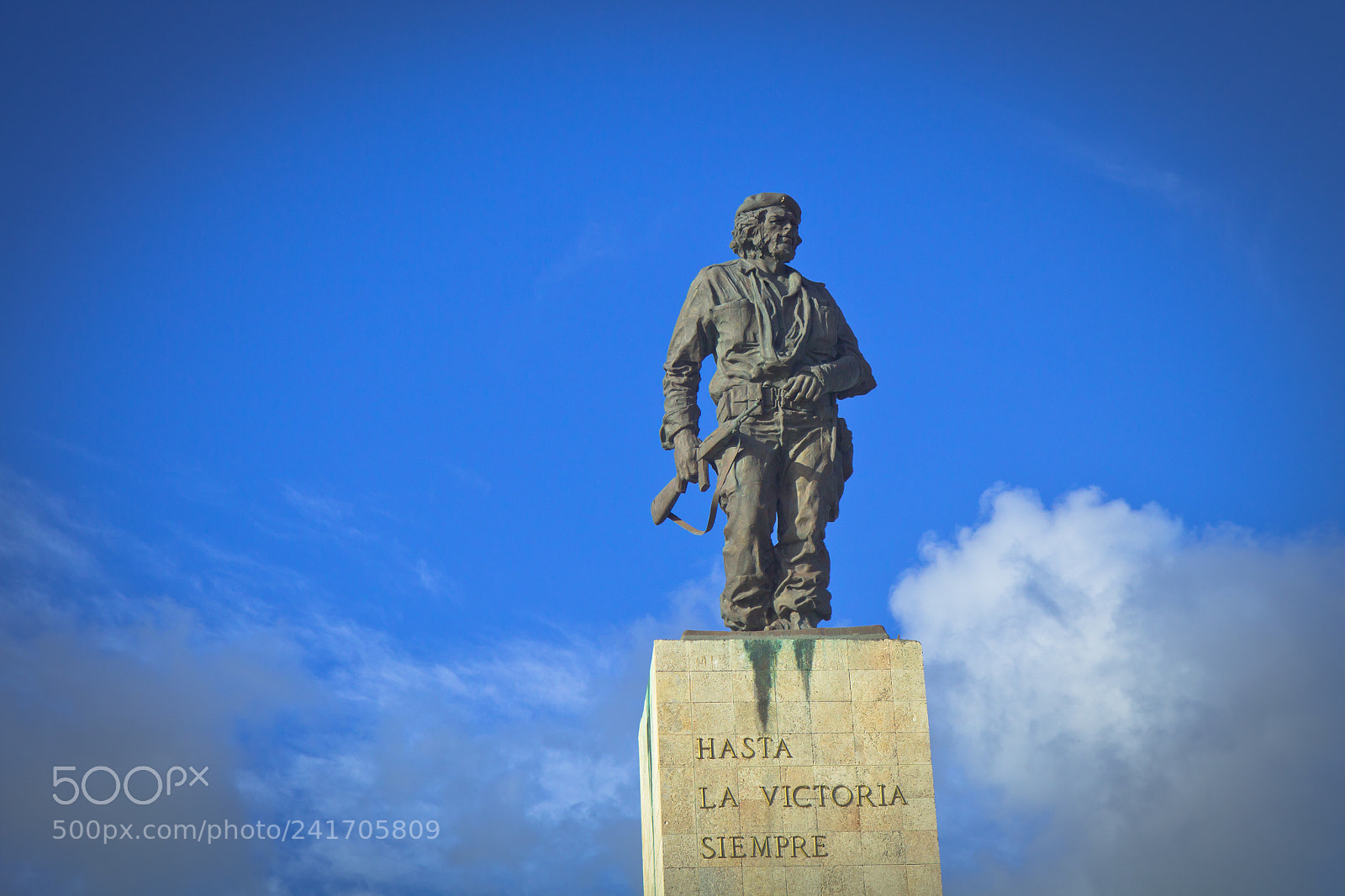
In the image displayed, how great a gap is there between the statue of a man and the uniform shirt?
1 cm

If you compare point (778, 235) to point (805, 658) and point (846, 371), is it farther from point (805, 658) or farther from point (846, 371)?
point (805, 658)

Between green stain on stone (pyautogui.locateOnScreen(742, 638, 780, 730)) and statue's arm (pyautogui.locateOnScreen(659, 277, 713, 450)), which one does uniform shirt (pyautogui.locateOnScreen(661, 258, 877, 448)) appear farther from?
green stain on stone (pyautogui.locateOnScreen(742, 638, 780, 730))

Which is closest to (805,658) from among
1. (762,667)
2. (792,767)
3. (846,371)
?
(762,667)

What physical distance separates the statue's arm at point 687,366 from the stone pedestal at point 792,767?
8.28 feet

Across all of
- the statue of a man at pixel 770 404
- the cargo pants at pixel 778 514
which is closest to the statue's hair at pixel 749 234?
the statue of a man at pixel 770 404

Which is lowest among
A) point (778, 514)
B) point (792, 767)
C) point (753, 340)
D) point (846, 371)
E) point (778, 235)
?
point (792, 767)

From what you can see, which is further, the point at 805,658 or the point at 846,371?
the point at 846,371

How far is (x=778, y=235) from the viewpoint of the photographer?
15.3m

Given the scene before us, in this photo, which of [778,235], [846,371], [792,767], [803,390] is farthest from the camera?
[778,235]

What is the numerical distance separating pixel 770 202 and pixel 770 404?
244 centimetres

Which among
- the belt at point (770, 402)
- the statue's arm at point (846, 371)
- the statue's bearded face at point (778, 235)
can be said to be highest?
the statue's bearded face at point (778, 235)

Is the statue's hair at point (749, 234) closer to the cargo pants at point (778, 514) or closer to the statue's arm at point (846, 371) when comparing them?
the statue's arm at point (846, 371)

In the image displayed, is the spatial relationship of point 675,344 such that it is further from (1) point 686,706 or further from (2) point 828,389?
(1) point 686,706

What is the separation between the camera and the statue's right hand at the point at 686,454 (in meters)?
14.7
